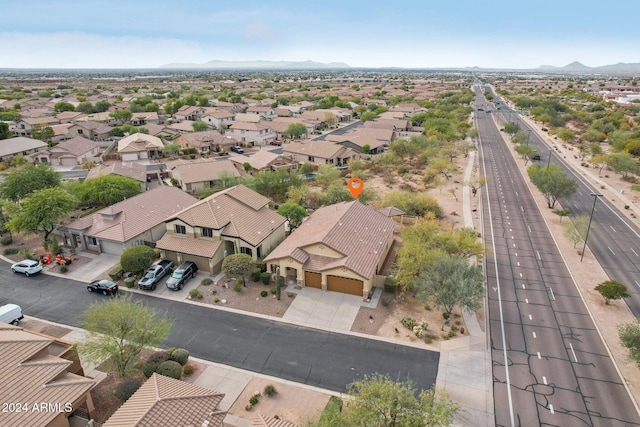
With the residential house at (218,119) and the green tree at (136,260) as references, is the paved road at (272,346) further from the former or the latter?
the residential house at (218,119)

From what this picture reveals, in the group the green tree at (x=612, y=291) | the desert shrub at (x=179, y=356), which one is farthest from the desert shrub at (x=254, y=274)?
the green tree at (x=612, y=291)

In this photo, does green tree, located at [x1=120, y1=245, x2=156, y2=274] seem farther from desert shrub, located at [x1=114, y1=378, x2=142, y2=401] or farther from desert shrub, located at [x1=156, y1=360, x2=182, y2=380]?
desert shrub, located at [x1=114, y1=378, x2=142, y2=401]

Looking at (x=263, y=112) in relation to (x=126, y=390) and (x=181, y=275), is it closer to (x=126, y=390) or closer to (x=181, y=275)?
(x=181, y=275)

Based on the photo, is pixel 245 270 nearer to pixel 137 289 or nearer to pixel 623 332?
pixel 137 289

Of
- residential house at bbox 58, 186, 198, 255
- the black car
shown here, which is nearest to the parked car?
the black car

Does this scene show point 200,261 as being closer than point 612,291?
No

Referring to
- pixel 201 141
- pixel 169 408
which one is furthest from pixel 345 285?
pixel 201 141
